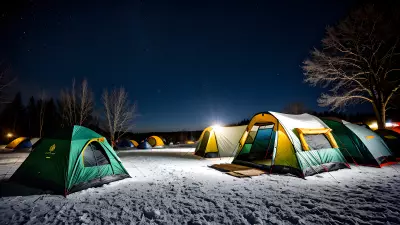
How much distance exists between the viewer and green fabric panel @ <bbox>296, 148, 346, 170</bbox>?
6.73 meters

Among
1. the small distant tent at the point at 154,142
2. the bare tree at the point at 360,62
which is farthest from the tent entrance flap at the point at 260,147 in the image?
the small distant tent at the point at 154,142

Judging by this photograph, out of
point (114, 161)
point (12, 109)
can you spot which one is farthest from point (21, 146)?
point (12, 109)

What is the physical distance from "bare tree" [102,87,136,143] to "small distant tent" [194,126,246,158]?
1446 cm

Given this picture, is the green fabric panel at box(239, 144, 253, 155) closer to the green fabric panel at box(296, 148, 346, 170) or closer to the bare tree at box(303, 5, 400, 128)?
the green fabric panel at box(296, 148, 346, 170)

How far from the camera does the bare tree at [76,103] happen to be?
72.5ft

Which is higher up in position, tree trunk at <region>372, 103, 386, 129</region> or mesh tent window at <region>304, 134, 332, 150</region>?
tree trunk at <region>372, 103, 386, 129</region>

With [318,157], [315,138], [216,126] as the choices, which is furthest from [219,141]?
[318,157]

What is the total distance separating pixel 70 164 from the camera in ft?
17.4

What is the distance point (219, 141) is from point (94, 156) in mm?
7934

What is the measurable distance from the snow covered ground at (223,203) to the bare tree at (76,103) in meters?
18.6

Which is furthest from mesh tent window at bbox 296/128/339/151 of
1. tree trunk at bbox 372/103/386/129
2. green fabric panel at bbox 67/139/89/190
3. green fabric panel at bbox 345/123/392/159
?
tree trunk at bbox 372/103/386/129

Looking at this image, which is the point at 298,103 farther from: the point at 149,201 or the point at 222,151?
the point at 149,201

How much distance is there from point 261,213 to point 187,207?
4.98ft

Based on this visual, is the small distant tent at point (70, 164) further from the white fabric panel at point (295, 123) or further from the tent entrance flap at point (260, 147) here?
the white fabric panel at point (295, 123)
